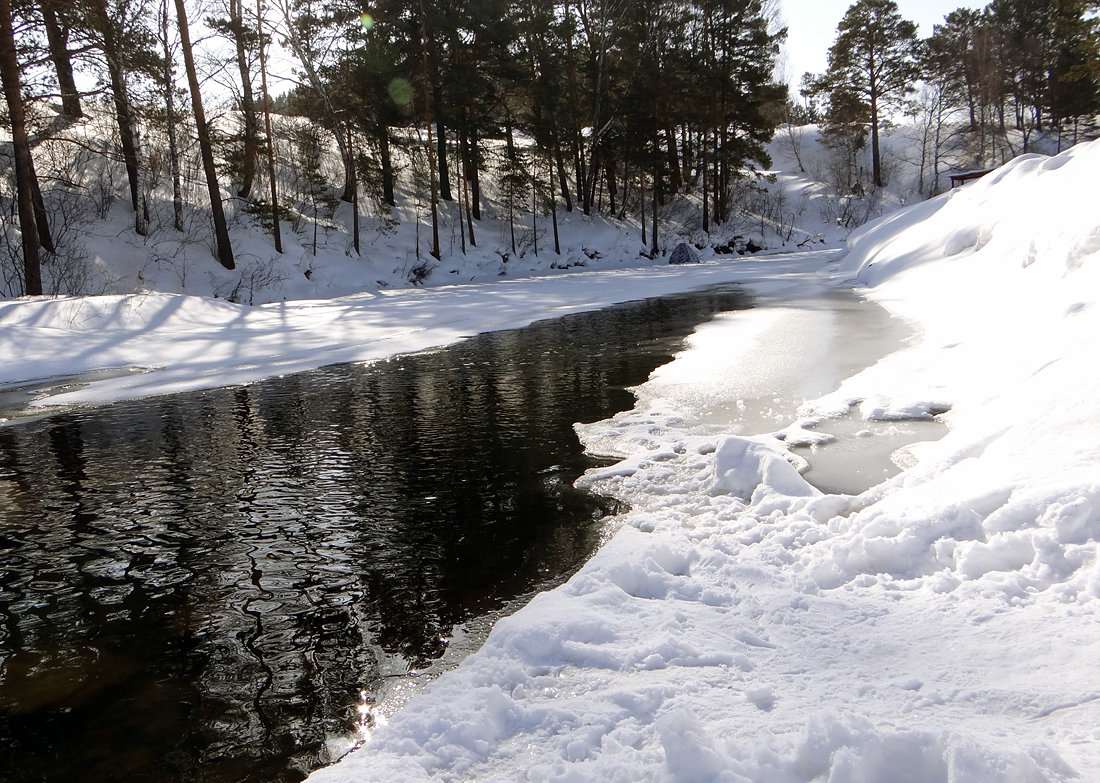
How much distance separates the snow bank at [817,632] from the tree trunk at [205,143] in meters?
17.6

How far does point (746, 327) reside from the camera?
11117 mm

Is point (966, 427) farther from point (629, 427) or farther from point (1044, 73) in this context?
point (1044, 73)

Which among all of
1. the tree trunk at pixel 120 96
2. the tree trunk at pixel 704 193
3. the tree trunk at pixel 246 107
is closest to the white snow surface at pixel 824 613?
the tree trunk at pixel 120 96

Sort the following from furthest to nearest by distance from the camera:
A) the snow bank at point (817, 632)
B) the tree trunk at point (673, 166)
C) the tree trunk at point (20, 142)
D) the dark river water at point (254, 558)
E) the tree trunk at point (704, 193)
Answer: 1. the tree trunk at point (673, 166)
2. the tree trunk at point (704, 193)
3. the tree trunk at point (20, 142)
4. the dark river water at point (254, 558)
5. the snow bank at point (817, 632)

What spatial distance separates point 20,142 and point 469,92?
47.5 ft

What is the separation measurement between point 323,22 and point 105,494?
22498 mm

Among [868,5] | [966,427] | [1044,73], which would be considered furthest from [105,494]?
[1044,73]

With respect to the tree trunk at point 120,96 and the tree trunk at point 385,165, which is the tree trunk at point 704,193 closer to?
the tree trunk at point 385,165

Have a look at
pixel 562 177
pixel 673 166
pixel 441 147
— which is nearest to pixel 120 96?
pixel 441 147

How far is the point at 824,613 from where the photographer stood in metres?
2.92

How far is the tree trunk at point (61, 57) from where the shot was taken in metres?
14.0

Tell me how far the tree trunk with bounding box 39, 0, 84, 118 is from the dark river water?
33.0 feet

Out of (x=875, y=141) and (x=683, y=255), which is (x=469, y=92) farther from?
(x=875, y=141)

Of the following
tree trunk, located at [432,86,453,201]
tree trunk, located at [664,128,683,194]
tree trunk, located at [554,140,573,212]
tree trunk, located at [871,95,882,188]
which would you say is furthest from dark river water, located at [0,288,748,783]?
tree trunk, located at [871,95,882,188]
